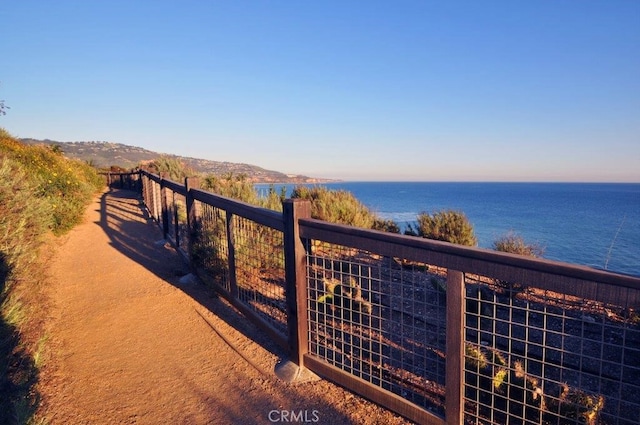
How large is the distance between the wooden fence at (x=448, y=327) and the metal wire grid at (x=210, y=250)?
0.08ft

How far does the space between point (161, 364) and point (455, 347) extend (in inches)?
114

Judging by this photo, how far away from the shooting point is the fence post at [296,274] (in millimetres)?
3650

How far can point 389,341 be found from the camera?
4.58 metres

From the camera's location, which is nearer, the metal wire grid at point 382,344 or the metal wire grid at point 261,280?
the metal wire grid at point 382,344

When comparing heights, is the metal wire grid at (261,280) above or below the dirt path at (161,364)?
above

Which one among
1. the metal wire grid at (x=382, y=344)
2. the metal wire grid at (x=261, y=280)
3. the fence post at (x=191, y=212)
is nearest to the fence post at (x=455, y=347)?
the metal wire grid at (x=382, y=344)

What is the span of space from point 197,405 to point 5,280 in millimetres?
2181

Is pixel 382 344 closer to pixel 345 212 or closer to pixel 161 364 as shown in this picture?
pixel 161 364

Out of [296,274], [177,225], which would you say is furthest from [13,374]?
[177,225]

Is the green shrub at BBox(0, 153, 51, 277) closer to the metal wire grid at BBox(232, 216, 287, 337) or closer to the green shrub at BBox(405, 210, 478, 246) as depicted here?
the metal wire grid at BBox(232, 216, 287, 337)

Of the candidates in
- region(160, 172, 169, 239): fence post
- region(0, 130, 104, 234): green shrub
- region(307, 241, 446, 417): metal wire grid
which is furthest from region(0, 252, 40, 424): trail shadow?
region(0, 130, 104, 234): green shrub

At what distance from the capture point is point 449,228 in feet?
32.6

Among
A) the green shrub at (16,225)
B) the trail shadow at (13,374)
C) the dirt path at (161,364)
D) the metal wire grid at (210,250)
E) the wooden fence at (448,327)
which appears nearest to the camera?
the wooden fence at (448,327)

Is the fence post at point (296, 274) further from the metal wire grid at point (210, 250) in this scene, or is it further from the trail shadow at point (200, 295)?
the metal wire grid at point (210, 250)
